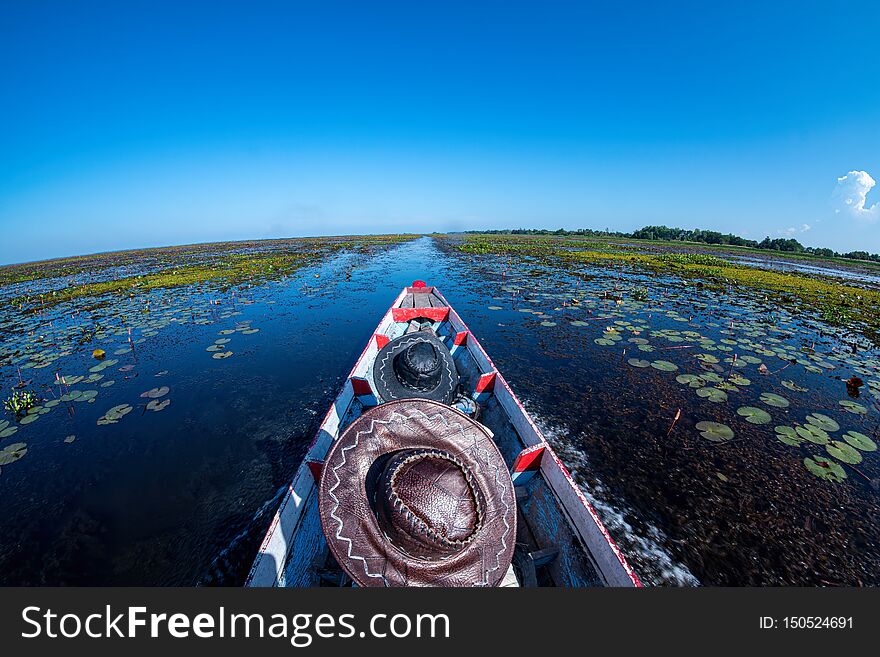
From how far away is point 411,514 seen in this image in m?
1.96

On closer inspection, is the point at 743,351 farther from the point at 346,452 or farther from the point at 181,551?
the point at 181,551

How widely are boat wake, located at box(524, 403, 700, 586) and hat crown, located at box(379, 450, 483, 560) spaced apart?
3466mm

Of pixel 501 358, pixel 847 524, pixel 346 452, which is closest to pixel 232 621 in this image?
pixel 346 452

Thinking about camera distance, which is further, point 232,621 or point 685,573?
point 685,573

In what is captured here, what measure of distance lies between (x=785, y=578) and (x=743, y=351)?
841 cm

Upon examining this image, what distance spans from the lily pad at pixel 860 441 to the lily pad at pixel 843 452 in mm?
162

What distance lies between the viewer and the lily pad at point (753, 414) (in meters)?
6.22

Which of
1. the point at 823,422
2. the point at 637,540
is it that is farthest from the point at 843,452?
the point at 637,540

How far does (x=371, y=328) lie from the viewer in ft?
42.3

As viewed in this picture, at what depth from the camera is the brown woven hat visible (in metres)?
2.02

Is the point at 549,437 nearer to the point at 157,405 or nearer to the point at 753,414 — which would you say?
the point at 753,414

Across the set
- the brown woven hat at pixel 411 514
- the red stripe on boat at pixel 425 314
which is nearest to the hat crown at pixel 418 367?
the brown woven hat at pixel 411 514

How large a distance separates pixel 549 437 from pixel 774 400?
587cm

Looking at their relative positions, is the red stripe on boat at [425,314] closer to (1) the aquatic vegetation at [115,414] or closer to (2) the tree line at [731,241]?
(1) the aquatic vegetation at [115,414]
